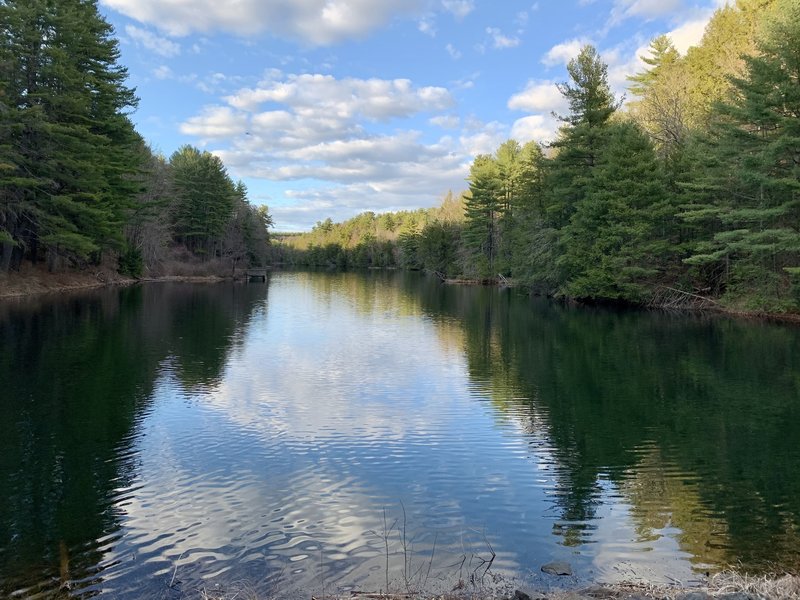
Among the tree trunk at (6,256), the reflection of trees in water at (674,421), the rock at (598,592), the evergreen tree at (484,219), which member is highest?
the evergreen tree at (484,219)

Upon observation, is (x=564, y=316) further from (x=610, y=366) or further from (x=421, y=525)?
(x=421, y=525)

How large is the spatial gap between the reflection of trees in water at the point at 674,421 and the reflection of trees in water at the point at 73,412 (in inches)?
235

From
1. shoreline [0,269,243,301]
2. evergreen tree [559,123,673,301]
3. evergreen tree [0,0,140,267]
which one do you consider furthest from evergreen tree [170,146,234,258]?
evergreen tree [559,123,673,301]

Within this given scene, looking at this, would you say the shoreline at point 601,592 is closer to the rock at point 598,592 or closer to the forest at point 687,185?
the rock at point 598,592

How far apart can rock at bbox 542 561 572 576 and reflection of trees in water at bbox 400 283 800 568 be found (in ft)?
2.62

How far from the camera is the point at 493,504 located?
7.62 meters

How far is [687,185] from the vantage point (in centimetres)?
3086

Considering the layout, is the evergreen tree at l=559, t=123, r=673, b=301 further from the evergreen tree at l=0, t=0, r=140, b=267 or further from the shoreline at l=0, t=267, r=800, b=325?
the evergreen tree at l=0, t=0, r=140, b=267

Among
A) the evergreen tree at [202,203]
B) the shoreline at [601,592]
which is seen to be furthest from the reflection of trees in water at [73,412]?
the evergreen tree at [202,203]

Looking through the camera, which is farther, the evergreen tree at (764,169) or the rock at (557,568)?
the evergreen tree at (764,169)

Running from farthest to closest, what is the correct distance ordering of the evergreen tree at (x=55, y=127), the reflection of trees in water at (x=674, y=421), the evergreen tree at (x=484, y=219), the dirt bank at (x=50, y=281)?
1. the evergreen tree at (x=484, y=219)
2. the dirt bank at (x=50, y=281)
3. the evergreen tree at (x=55, y=127)
4. the reflection of trees in water at (x=674, y=421)

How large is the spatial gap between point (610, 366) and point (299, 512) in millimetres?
13246

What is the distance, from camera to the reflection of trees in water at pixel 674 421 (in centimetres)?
712

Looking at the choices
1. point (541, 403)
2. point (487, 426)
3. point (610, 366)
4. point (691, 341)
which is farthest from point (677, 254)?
point (487, 426)
